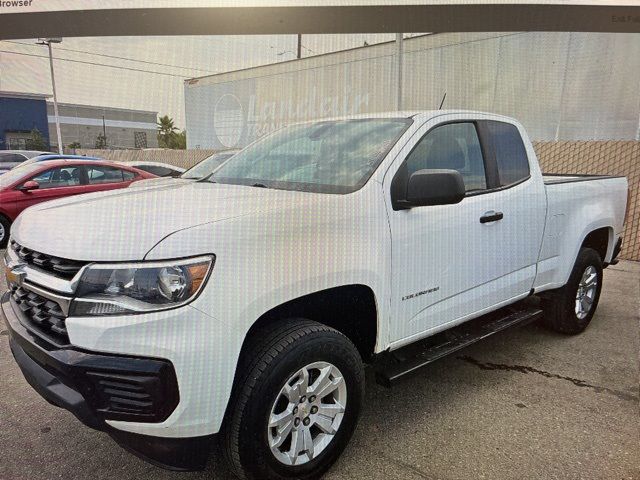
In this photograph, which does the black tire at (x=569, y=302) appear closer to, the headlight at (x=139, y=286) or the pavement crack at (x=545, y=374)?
the pavement crack at (x=545, y=374)

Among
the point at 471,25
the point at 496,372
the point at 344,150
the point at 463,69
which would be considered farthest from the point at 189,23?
the point at 496,372

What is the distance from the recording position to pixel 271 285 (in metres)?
1.90

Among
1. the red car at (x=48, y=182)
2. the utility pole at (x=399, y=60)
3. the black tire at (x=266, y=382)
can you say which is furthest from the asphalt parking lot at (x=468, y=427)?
the utility pole at (x=399, y=60)

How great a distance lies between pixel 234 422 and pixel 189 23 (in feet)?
34.4

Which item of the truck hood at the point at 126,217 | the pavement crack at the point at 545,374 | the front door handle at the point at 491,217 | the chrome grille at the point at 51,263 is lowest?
the pavement crack at the point at 545,374

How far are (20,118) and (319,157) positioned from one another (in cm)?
5140

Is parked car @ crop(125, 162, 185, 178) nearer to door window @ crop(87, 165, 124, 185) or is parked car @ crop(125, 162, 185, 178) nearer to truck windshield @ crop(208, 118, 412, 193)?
door window @ crop(87, 165, 124, 185)

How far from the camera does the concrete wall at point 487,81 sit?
1131 centimetres

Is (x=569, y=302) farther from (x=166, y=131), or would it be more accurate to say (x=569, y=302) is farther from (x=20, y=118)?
(x=166, y=131)

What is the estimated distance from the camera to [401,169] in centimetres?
250

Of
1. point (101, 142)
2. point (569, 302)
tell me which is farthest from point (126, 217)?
point (101, 142)

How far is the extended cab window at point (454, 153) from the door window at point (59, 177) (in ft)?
25.2

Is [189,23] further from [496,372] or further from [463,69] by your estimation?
[496,372]

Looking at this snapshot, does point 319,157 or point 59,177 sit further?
point 59,177
